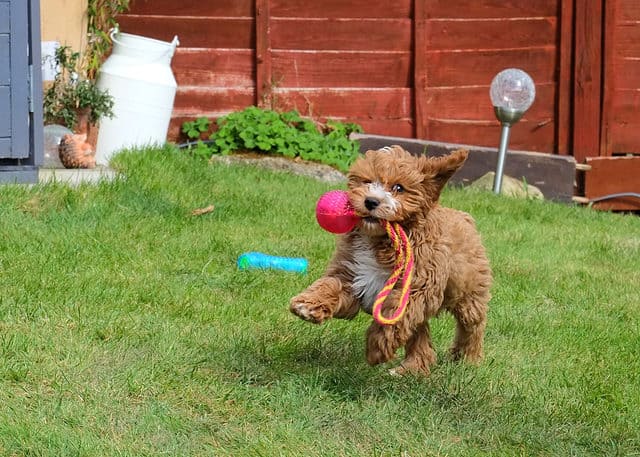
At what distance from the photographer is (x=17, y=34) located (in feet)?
25.2

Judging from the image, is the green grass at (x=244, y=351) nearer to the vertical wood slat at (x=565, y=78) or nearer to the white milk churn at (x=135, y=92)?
the white milk churn at (x=135, y=92)

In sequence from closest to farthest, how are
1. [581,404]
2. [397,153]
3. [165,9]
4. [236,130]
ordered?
1. [397,153]
2. [581,404]
3. [236,130]
4. [165,9]

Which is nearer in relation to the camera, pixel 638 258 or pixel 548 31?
pixel 638 258

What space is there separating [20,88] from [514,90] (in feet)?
16.9

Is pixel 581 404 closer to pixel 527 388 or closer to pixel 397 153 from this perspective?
pixel 527 388

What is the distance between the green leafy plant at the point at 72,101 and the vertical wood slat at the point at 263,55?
232cm

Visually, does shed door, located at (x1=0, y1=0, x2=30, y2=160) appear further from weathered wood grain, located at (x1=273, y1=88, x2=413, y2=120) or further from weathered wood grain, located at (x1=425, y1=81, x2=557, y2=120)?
weathered wood grain, located at (x1=425, y1=81, x2=557, y2=120)

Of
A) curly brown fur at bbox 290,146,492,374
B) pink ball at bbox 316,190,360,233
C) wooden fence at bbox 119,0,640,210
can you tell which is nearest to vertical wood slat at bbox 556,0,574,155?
wooden fence at bbox 119,0,640,210

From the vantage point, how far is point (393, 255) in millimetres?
4094

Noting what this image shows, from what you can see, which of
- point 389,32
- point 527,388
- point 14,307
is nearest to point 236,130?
point 389,32

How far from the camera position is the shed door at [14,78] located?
25.1ft

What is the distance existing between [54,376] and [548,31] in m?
9.26

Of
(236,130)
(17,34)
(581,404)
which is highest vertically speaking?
(17,34)

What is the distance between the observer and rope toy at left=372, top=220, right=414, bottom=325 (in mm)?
3977
